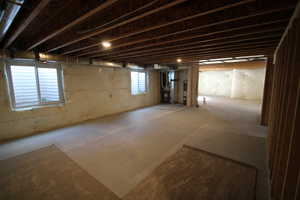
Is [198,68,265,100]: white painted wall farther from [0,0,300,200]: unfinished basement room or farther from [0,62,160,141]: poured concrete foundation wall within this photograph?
[0,62,160,141]: poured concrete foundation wall

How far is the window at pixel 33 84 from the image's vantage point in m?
3.14

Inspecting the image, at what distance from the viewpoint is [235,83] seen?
9.32 metres

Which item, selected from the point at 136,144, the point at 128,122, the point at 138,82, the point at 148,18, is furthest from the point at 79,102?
the point at 148,18

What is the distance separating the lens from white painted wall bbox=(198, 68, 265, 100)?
8578mm

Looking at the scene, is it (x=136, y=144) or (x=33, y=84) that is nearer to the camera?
(x=136, y=144)

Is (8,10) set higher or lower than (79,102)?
higher

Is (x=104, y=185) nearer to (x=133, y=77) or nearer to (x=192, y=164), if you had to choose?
(x=192, y=164)

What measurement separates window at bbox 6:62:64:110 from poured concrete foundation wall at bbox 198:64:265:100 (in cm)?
1025

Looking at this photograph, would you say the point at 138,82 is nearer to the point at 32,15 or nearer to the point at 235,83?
the point at 32,15

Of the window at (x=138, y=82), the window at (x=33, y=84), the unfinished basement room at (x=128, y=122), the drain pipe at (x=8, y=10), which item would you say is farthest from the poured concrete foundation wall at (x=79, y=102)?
the drain pipe at (x=8, y=10)

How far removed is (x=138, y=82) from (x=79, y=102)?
3.03 m

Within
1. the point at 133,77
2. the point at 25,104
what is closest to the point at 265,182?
the point at 25,104

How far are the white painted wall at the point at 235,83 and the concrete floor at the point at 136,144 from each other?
5943 millimetres

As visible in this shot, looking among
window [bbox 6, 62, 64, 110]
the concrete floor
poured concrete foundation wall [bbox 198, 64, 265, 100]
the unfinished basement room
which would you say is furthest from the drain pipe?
poured concrete foundation wall [bbox 198, 64, 265, 100]
